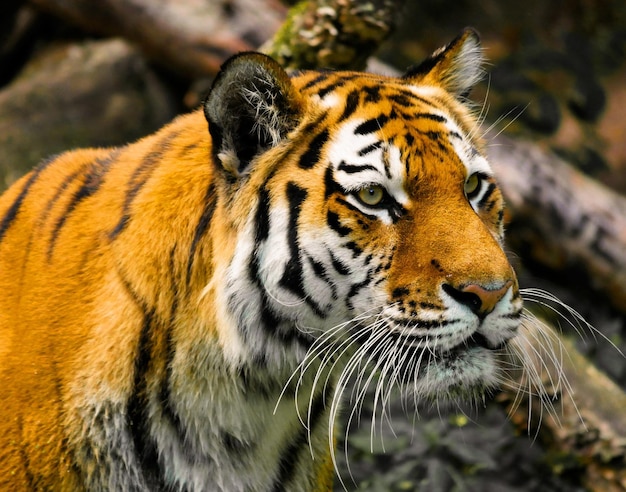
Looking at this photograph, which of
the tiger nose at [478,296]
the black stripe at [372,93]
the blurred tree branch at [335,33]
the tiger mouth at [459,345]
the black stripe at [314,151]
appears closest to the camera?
the tiger nose at [478,296]

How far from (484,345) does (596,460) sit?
1.77 meters

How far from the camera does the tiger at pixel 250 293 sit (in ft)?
6.23

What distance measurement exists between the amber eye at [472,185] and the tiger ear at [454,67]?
0.40 meters

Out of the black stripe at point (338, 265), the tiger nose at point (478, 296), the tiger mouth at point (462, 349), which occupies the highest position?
the black stripe at point (338, 265)

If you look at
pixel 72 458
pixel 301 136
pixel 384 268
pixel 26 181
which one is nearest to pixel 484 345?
pixel 384 268

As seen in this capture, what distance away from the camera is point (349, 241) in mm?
1917

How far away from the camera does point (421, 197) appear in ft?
6.30

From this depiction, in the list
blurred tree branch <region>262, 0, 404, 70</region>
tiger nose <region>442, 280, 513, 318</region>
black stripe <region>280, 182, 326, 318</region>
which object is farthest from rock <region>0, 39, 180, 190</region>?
tiger nose <region>442, 280, 513, 318</region>

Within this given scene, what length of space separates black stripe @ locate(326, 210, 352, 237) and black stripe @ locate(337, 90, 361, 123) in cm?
26

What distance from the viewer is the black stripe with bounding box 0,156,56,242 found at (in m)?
2.33

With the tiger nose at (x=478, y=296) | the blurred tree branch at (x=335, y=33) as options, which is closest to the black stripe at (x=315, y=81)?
the tiger nose at (x=478, y=296)

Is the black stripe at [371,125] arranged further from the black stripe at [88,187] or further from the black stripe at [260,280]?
the black stripe at [88,187]

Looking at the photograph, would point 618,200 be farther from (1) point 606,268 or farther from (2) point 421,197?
(2) point 421,197

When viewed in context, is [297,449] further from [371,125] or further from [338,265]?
[371,125]
